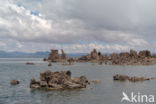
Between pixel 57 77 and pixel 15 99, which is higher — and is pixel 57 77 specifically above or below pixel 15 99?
above

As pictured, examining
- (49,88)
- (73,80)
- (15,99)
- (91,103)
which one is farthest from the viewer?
(73,80)

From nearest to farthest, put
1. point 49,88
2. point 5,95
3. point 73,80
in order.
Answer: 1. point 5,95
2. point 49,88
3. point 73,80

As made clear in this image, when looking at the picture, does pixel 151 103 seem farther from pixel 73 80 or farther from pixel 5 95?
pixel 5 95

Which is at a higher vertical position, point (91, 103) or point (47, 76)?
Answer: point (47, 76)

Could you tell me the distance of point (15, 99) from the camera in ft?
166

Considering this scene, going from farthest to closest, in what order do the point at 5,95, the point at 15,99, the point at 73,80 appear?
1. the point at 73,80
2. the point at 5,95
3. the point at 15,99

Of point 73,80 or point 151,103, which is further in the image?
point 73,80

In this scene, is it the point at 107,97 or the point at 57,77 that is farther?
the point at 57,77

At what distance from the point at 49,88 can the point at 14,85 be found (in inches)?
679

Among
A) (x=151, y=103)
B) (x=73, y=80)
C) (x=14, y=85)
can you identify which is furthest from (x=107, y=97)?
(x=14, y=85)

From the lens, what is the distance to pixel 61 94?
182 feet

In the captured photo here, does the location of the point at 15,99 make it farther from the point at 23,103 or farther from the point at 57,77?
the point at 57,77

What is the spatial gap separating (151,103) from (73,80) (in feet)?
96.6

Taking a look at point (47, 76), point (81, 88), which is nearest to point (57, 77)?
point (47, 76)
